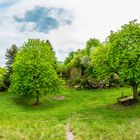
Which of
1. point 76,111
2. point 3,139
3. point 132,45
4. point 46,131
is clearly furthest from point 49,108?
point 3,139

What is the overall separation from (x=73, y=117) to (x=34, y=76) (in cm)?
2295

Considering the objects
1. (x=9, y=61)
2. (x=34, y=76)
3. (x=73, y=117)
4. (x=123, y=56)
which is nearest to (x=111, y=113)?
(x=73, y=117)

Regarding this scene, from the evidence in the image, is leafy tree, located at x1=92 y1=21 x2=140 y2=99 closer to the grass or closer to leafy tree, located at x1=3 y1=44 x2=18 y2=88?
the grass

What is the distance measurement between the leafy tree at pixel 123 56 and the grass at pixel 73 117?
5.33 metres

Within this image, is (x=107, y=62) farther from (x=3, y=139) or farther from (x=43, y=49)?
(x=3, y=139)

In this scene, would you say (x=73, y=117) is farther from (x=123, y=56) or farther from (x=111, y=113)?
(x=123, y=56)

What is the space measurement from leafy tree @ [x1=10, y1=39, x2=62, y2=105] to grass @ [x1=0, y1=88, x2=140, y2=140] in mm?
2713

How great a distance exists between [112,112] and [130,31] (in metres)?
15.4

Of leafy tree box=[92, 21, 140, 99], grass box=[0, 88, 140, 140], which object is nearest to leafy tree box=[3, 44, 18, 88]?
grass box=[0, 88, 140, 140]

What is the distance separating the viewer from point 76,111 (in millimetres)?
65062

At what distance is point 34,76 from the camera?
260ft

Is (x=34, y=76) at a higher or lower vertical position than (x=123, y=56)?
lower

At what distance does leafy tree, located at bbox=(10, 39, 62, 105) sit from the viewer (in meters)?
78.1

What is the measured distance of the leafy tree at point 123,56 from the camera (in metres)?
66.0
